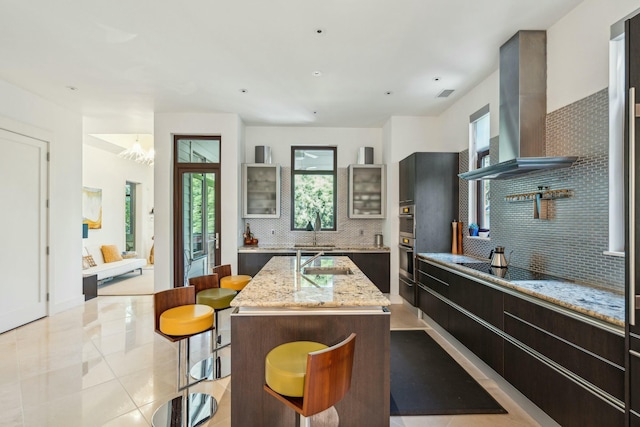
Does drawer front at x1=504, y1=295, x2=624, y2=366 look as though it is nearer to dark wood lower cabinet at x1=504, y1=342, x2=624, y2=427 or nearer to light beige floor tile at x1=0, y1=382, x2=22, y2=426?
dark wood lower cabinet at x1=504, y1=342, x2=624, y2=427

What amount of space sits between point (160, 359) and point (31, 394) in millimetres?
946

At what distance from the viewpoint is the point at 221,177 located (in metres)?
4.86

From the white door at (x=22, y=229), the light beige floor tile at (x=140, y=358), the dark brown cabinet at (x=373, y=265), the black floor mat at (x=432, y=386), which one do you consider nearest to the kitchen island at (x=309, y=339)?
the black floor mat at (x=432, y=386)

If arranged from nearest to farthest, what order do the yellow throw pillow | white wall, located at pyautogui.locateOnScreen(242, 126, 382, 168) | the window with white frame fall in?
the window with white frame
white wall, located at pyautogui.locateOnScreen(242, 126, 382, 168)
the yellow throw pillow

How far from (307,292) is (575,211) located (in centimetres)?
224

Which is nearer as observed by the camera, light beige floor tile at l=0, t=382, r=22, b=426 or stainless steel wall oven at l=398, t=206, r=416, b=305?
light beige floor tile at l=0, t=382, r=22, b=426

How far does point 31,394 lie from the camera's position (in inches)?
95.3

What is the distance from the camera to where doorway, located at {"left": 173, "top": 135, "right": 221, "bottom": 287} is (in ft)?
16.2

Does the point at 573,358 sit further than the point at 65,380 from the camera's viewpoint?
No

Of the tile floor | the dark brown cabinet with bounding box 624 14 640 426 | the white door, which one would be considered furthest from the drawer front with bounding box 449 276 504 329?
the white door

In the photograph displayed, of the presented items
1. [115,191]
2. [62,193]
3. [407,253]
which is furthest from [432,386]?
[115,191]

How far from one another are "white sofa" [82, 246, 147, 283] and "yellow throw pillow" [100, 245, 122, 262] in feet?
0.28

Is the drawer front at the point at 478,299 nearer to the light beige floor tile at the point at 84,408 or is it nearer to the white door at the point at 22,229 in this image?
the light beige floor tile at the point at 84,408

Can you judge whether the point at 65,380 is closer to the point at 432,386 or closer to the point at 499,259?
the point at 432,386
